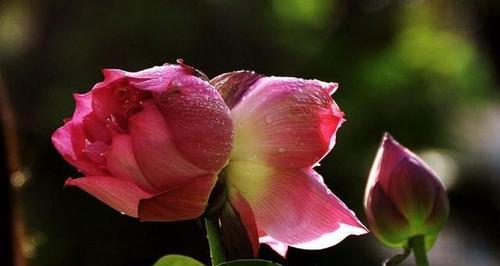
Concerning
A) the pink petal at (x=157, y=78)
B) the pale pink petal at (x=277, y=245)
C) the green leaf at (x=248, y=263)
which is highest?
the pink petal at (x=157, y=78)

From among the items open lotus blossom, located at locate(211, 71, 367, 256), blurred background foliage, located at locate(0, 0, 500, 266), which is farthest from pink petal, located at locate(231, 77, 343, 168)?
blurred background foliage, located at locate(0, 0, 500, 266)

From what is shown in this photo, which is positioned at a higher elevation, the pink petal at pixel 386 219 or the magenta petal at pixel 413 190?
the magenta petal at pixel 413 190

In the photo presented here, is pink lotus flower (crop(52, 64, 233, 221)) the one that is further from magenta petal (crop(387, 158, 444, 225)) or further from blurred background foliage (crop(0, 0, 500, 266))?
blurred background foliage (crop(0, 0, 500, 266))

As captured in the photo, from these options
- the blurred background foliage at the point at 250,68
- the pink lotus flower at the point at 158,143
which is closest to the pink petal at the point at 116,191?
the pink lotus flower at the point at 158,143

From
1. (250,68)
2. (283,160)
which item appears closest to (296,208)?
(283,160)

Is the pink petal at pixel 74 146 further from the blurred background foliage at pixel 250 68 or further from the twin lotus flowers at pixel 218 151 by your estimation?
the blurred background foliage at pixel 250 68

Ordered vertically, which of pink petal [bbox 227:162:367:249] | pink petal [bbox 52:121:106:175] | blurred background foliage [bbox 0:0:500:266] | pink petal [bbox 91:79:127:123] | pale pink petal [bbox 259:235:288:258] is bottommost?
blurred background foliage [bbox 0:0:500:266]

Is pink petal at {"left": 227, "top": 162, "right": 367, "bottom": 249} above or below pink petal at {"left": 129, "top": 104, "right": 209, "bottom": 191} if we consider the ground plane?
below
